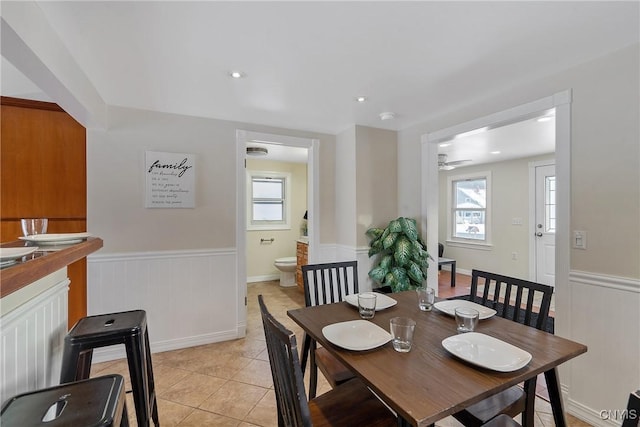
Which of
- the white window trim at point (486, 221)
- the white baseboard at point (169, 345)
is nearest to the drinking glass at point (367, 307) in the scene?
the white baseboard at point (169, 345)

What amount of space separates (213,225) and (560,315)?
2956 millimetres

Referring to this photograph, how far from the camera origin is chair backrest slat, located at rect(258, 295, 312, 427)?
3.10ft

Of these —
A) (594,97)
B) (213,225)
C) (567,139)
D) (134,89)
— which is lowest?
(213,225)

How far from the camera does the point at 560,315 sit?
2.03m

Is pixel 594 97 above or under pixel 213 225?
above

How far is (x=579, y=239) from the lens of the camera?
6.34ft

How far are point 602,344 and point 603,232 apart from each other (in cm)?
68

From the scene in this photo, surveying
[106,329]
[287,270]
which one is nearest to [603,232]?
[106,329]

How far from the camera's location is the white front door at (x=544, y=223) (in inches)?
191

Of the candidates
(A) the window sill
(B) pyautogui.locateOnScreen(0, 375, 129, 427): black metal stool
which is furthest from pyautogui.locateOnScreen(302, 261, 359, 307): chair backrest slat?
(A) the window sill

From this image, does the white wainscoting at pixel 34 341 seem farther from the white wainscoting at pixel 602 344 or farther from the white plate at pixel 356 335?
the white wainscoting at pixel 602 344

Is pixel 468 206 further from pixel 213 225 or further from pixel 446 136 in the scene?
pixel 213 225

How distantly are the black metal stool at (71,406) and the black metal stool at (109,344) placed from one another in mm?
364

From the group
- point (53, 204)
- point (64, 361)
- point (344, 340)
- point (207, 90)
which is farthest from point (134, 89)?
point (344, 340)
